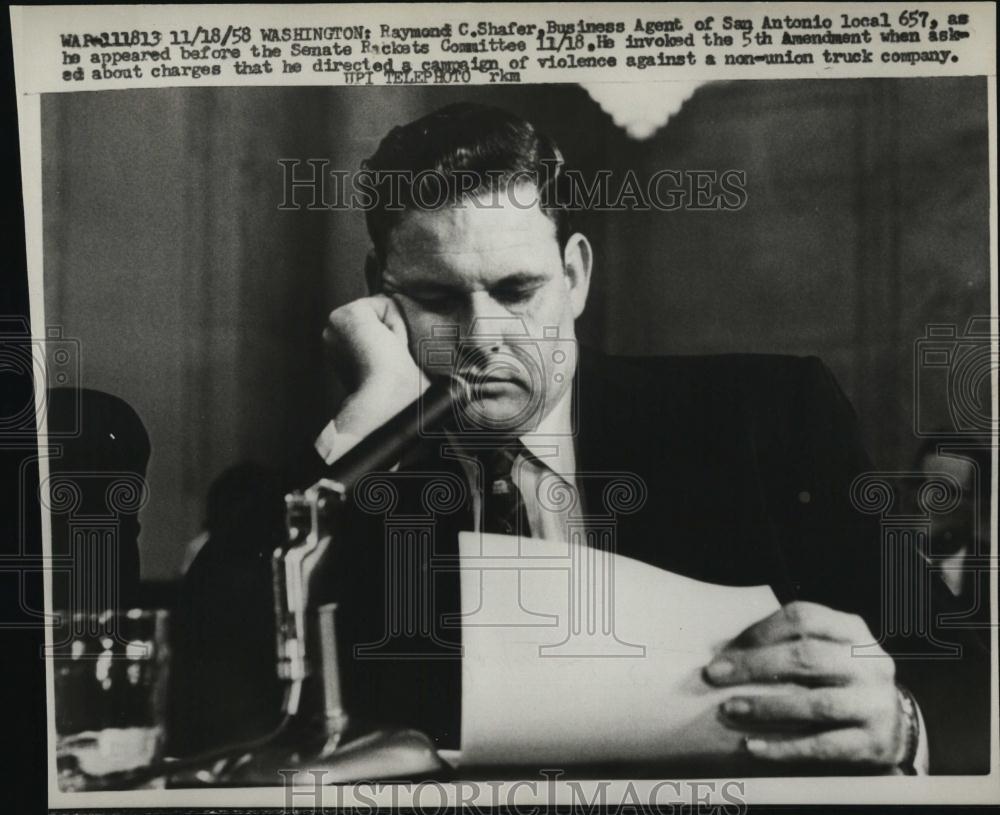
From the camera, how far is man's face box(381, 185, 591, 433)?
107 inches

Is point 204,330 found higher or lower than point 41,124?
lower

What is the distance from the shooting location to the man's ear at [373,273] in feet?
9.04

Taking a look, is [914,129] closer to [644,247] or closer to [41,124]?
[644,247]

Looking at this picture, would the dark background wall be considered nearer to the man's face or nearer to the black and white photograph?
the black and white photograph

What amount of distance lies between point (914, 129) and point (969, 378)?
780mm

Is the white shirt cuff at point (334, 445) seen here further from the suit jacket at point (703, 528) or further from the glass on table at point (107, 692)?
the glass on table at point (107, 692)

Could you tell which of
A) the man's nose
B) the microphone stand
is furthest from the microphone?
the man's nose

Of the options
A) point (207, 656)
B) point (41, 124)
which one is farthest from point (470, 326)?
point (41, 124)

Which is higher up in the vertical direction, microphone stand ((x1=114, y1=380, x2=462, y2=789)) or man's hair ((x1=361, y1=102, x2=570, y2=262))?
man's hair ((x1=361, y1=102, x2=570, y2=262))

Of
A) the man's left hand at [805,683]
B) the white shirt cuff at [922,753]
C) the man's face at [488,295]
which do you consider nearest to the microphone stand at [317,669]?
the man's face at [488,295]

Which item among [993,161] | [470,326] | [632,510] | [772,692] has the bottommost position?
[772,692]

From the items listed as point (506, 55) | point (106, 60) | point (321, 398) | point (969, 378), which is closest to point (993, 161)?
point (969, 378)

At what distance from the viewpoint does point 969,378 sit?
2.75 m

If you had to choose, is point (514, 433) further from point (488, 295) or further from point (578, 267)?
point (578, 267)
